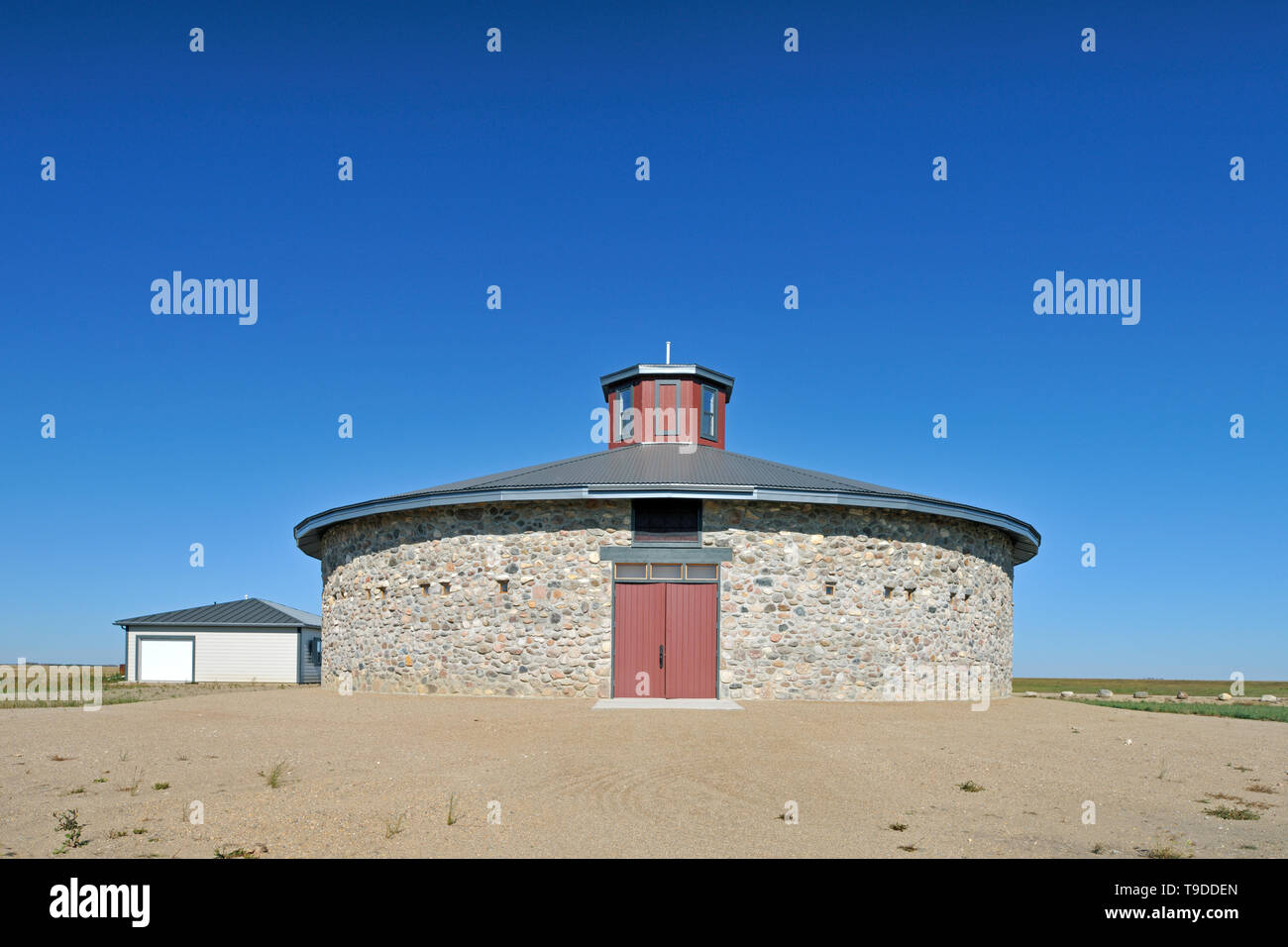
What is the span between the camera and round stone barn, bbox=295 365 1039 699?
58.4 feet

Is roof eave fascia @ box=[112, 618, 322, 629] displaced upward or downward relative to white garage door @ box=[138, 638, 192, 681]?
upward

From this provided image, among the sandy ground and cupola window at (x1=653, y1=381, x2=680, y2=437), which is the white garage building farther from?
the sandy ground

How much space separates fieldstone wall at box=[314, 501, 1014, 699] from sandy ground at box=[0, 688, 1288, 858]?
3.81m

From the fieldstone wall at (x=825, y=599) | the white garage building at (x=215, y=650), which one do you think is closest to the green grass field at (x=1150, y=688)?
the fieldstone wall at (x=825, y=599)

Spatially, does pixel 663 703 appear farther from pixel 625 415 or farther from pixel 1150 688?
pixel 1150 688

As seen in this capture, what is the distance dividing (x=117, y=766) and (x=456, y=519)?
1036 cm

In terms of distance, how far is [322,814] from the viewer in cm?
668

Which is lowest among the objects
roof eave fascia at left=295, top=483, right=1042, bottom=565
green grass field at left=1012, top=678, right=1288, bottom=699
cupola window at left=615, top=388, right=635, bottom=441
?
green grass field at left=1012, top=678, right=1288, bottom=699

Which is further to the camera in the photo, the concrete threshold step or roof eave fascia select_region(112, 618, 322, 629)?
roof eave fascia select_region(112, 618, 322, 629)

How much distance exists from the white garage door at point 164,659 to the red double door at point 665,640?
26.7 metres

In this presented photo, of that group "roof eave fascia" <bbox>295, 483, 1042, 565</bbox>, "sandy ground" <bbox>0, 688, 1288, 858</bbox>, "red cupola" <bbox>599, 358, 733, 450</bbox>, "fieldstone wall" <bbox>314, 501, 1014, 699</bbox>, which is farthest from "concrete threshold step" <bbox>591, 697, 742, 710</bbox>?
"red cupola" <bbox>599, 358, 733, 450</bbox>
